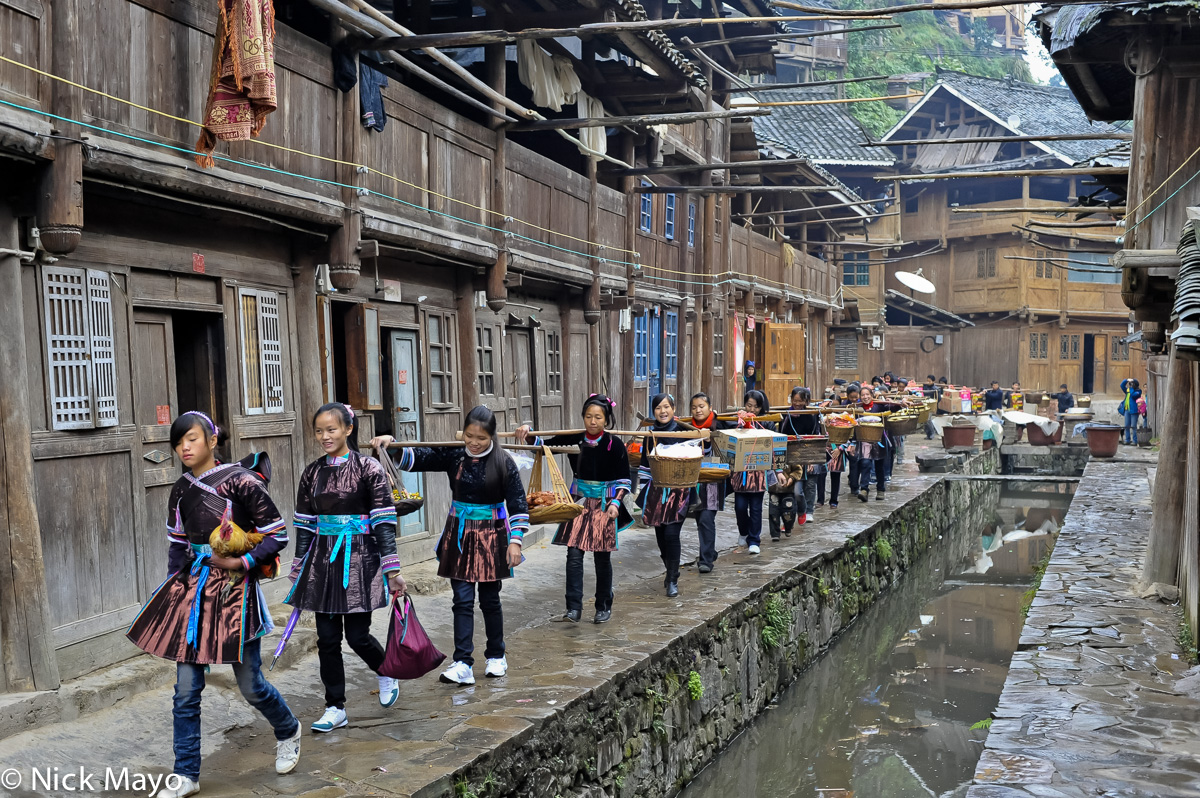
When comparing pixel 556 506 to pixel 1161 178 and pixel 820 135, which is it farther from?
pixel 820 135

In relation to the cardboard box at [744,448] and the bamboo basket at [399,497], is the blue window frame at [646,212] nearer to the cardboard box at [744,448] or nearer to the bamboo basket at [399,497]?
the cardboard box at [744,448]

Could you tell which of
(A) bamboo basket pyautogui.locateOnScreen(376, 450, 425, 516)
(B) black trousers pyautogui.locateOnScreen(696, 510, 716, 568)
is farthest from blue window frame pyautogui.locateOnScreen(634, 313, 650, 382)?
(A) bamboo basket pyautogui.locateOnScreen(376, 450, 425, 516)

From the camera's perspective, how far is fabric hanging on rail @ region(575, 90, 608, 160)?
565 inches

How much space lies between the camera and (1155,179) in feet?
34.1

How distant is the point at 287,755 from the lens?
5344mm

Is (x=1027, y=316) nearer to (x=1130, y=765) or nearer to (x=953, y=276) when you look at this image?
(x=953, y=276)

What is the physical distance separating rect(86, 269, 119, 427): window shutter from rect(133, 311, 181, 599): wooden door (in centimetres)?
25

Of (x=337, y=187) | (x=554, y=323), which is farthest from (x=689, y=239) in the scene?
(x=337, y=187)

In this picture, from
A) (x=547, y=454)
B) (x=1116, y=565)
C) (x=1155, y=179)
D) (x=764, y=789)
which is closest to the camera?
(x=547, y=454)

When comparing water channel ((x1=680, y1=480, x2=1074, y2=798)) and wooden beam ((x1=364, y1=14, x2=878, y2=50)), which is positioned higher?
wooden beam ((x1=364, y1=14, x2=878, y2=50))

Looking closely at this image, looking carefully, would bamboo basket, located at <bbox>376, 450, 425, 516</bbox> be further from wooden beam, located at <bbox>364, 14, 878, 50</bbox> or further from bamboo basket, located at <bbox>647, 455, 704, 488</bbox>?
wooden beam, located at <bbox>364, 14, 878, 50</bbox>

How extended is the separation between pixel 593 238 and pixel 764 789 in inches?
321

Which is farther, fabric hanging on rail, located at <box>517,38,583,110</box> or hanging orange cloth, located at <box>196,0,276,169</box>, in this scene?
fabric hanging on rail, located at <box>517,38,583,110</box>

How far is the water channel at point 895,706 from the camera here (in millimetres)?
9141
